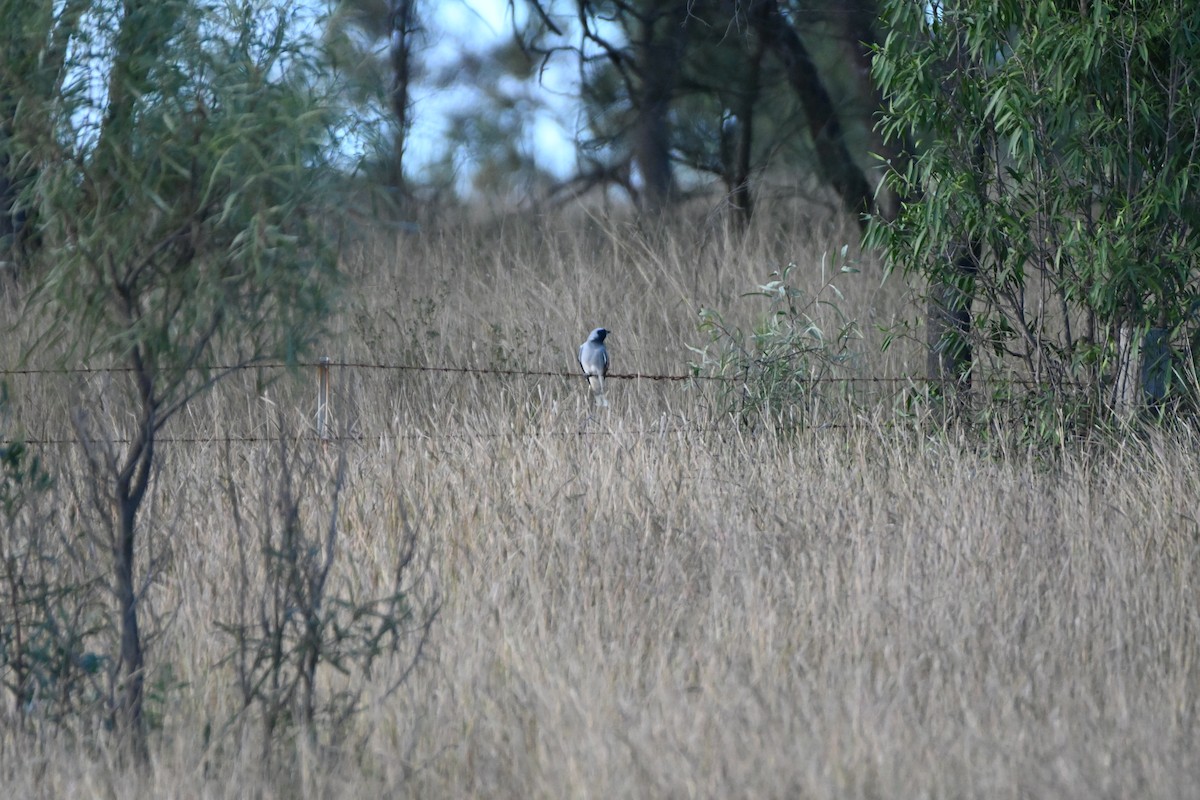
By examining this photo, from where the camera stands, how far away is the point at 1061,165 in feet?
20.1

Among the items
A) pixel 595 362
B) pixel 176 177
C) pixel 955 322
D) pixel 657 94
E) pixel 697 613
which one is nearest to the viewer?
pixel 176 177

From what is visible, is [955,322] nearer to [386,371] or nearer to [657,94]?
[386,371]

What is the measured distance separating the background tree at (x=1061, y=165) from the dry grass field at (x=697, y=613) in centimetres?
71

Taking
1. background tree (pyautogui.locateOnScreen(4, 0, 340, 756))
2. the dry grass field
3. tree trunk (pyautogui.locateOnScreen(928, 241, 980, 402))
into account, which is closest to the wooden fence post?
the dry grass field

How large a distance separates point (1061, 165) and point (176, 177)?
4592 millimetres

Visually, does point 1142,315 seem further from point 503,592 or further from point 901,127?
point 503,592

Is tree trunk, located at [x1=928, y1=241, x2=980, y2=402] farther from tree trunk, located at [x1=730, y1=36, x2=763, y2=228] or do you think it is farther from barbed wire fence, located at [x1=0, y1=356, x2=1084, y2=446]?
tree trunk, located at [x1=730, y1=36, x2=763, y2=228]

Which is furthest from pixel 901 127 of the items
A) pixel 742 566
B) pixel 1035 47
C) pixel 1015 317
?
pixel 742 566

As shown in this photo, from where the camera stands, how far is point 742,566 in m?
4.27

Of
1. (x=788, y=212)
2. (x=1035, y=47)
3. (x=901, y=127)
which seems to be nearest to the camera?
(x=1035, y=47)

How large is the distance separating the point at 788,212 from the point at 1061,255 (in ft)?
25.8

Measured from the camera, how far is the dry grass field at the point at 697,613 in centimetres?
287

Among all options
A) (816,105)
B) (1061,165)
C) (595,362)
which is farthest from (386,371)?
(816,105)

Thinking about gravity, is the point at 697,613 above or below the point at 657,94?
below
